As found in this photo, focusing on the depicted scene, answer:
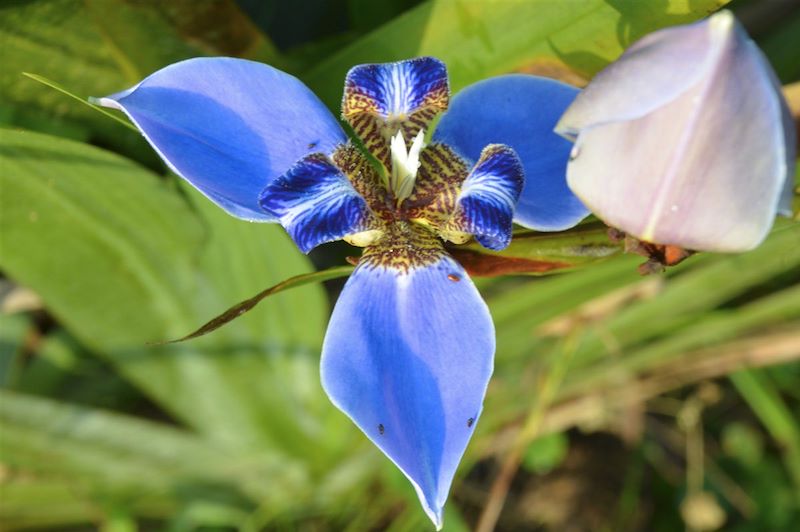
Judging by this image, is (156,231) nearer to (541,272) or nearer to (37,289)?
(37,289)

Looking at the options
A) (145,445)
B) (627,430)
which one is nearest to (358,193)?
(145,445)

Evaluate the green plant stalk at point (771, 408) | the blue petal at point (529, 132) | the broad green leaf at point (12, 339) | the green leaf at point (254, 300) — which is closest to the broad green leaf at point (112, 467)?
the broad green leaf at point (12, 339)

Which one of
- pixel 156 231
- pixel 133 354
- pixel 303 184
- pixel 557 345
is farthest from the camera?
pixel 557 345

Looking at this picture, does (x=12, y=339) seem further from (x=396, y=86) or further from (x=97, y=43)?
(x=396, y=86)

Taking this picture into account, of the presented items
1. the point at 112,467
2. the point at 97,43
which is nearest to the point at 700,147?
the point at 97,43

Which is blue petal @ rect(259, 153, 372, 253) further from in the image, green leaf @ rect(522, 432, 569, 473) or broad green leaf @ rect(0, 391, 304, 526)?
green leaf @ rect(522, 432, 569, 473)

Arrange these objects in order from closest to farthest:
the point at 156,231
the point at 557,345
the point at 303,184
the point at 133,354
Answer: the point at 303,184 → the point at 156,231 → the point at 133,354 → the point at 557,345

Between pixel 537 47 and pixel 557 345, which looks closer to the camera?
pixel 537 47
